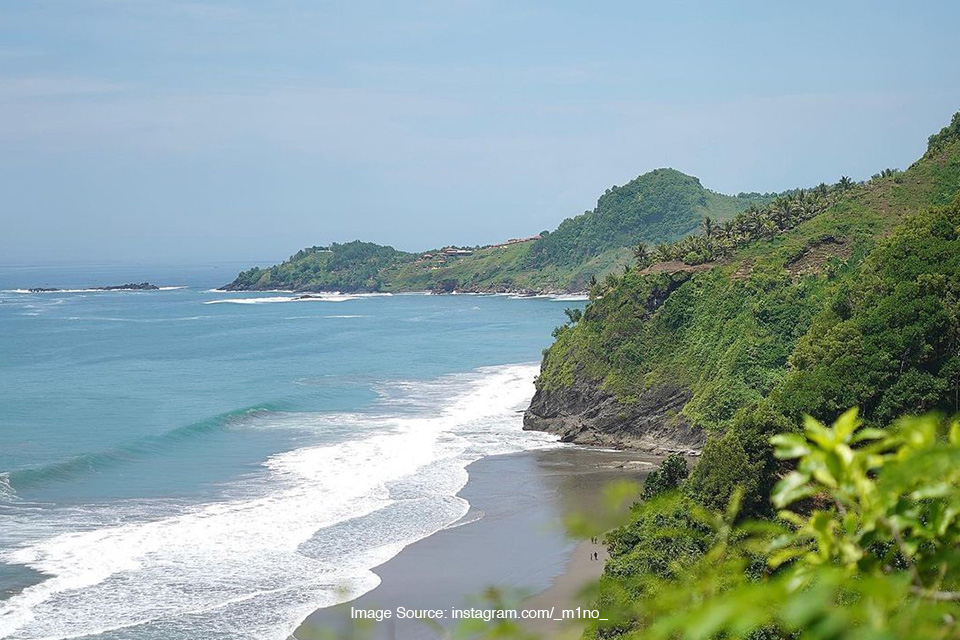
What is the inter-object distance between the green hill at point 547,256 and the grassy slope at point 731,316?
9241 centimetres

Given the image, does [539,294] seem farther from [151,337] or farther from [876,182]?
[876,182]

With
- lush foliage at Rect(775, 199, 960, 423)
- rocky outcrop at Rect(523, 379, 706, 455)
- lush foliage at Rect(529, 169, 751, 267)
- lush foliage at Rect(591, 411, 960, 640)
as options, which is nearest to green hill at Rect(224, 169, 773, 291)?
lush foliage at Rect(529, 169, 751, 267)

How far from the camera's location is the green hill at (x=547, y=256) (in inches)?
5861

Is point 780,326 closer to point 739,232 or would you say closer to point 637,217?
point 739,232

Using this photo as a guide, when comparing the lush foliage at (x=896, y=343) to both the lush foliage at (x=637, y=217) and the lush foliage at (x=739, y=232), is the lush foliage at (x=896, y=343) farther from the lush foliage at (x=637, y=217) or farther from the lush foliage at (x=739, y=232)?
the lush foliage at (x=637, y=217)

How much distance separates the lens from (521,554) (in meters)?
25.1

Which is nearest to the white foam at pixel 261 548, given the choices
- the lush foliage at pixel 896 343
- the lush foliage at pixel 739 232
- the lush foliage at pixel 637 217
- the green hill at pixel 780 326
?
the green hill at pixel 780 326

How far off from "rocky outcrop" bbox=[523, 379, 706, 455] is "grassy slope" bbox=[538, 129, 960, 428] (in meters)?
0.46

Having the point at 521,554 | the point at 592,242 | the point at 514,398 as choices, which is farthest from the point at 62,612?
the point at 592,242

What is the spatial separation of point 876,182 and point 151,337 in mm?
54977

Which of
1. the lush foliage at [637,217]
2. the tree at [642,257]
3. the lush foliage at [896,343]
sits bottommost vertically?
the lush foliage at [896,343]

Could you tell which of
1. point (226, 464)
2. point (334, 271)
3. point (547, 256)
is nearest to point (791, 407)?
point (226, 464)

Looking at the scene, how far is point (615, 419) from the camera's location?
39719 mm

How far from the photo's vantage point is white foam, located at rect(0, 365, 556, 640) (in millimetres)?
20078
